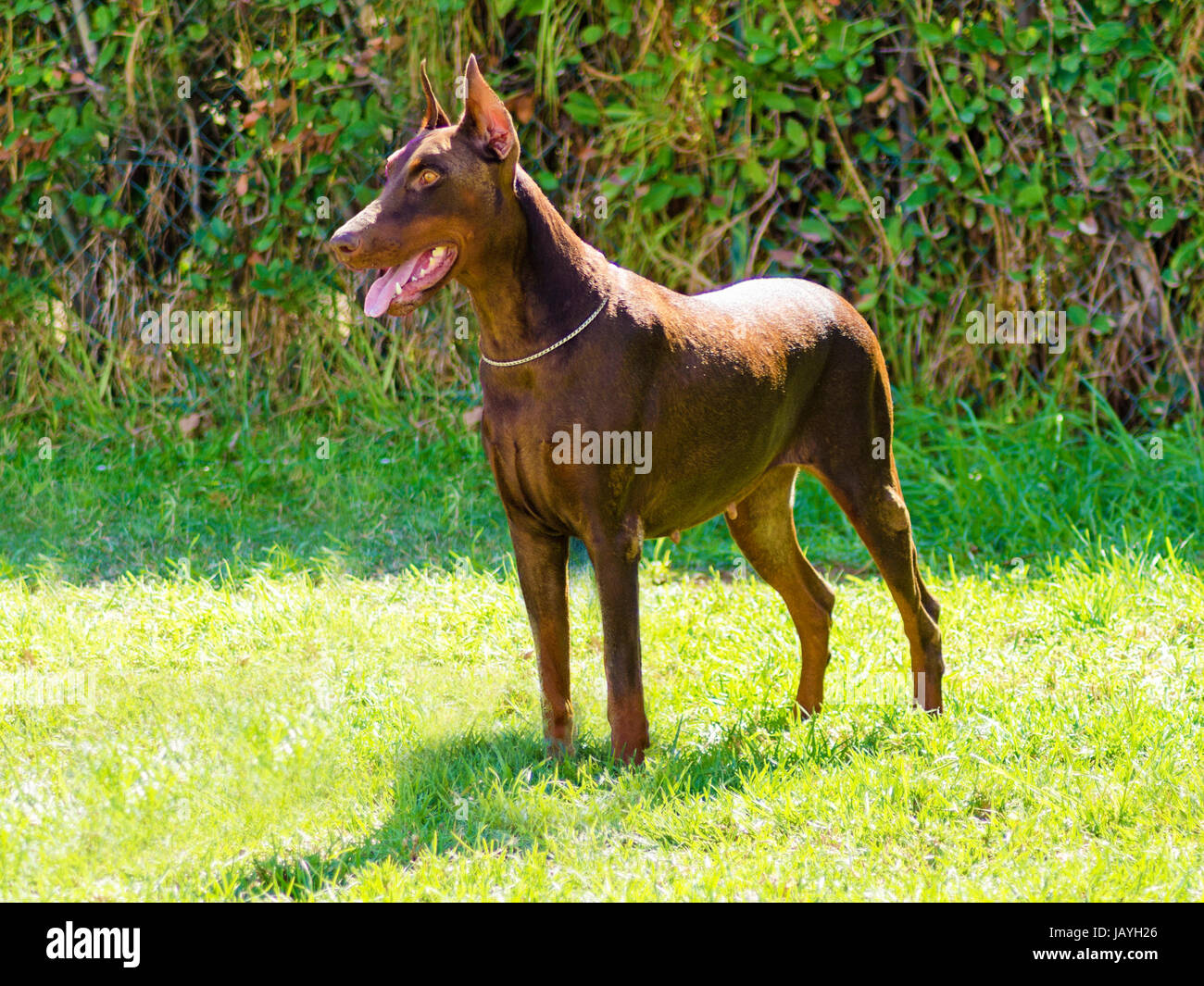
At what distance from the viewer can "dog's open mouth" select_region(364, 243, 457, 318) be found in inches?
128

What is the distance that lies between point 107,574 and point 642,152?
3.17 metres

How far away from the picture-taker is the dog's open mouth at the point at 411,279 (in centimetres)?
326

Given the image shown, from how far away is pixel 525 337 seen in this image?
3395 millimetres

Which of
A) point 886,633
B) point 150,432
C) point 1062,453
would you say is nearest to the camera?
point 886,633

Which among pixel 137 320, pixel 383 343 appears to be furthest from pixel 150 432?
pixel 383 343

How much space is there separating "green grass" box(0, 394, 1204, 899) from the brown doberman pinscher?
19.0 inches

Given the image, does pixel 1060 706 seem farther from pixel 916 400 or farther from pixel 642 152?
pixel 642 152

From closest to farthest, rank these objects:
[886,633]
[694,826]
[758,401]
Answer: [694,826]
[758,401]
[886,633]

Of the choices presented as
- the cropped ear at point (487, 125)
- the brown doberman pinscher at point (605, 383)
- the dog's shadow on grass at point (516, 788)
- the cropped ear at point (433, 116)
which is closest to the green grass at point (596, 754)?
the dog's shadow on grass at point (516, 788)

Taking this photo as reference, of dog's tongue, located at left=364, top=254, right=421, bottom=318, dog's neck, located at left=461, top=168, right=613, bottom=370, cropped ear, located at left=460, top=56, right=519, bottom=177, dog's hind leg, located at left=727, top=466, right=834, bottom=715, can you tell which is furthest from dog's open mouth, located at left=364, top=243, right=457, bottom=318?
dog's hind leg, located at left=727, top=466, right=834, bottom=715

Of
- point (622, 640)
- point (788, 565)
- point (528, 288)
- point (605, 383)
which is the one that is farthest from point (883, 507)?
point (528, 288)

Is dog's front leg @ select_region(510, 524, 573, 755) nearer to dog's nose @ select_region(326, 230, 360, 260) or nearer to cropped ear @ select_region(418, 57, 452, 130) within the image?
dog's nose @ select_region(326, 230, 360, 260)

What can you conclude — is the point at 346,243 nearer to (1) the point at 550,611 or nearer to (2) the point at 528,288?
(2) the point at 528,288

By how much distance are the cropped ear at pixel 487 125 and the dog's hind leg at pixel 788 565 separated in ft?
4.47
